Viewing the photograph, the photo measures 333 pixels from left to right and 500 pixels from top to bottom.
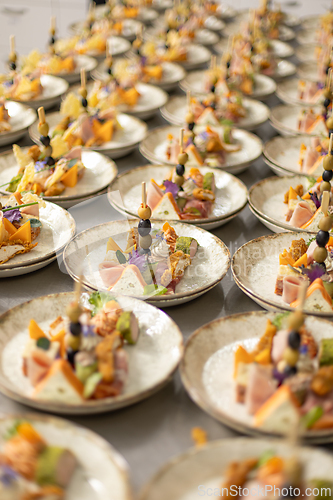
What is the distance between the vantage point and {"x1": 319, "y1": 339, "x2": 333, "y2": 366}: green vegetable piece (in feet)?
4.75

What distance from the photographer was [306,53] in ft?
15.4

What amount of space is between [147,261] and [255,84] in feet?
8.12

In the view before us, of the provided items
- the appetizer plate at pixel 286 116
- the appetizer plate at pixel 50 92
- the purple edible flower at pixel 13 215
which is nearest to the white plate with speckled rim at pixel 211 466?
the purple edible flower at pixel 13 215

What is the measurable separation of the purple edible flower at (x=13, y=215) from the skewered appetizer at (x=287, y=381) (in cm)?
109

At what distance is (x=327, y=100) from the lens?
2.96 meters

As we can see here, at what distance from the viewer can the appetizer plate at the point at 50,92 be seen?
3.30 metres

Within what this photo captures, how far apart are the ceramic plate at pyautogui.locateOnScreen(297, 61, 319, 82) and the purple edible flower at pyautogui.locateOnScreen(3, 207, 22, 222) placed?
2.96m

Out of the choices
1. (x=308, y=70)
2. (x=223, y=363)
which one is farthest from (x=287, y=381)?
(x=308, y=70)

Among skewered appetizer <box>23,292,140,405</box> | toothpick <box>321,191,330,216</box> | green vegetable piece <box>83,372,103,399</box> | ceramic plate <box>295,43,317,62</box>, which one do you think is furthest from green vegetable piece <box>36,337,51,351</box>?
ceramic plate <box>295,43,317,62</box>

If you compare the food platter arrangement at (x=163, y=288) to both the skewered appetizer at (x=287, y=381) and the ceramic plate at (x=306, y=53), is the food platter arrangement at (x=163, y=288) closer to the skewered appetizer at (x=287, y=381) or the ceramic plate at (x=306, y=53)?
the skewered appetizer at (x=287, y=381)

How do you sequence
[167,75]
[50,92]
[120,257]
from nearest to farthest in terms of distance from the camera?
[120,257], [50,92], [167,75]

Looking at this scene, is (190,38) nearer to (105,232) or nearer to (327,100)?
(327,100)

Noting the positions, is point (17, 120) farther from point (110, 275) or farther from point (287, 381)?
point (287, 381)

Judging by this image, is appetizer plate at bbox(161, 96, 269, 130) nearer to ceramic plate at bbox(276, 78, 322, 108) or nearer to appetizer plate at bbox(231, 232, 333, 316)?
ceramic plate at bbox(276, 78, 322, 108)
